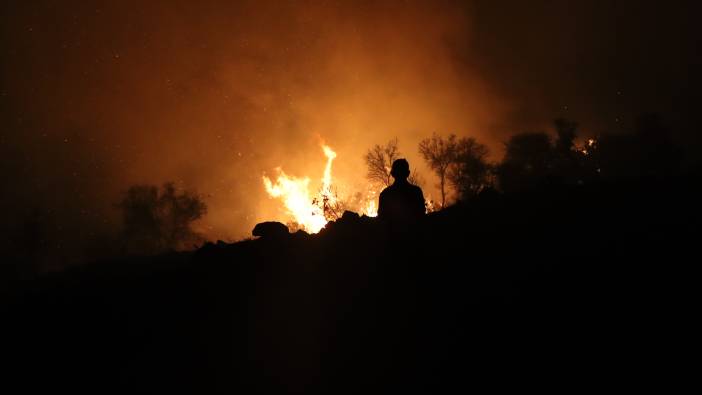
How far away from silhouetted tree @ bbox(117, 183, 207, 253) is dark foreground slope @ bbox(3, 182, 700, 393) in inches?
2727

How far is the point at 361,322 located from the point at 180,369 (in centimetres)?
330

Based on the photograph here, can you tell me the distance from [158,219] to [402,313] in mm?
78905

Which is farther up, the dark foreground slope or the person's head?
the person's head

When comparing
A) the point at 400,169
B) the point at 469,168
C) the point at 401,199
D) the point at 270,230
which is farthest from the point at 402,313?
the point at 469,168

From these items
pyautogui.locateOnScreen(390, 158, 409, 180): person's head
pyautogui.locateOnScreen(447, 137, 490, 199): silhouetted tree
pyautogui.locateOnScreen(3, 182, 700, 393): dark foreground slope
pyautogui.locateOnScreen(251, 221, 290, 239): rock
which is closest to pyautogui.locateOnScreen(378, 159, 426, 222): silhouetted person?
pyautogui.locateOnScreen(390, 158, 409, 180): person's head

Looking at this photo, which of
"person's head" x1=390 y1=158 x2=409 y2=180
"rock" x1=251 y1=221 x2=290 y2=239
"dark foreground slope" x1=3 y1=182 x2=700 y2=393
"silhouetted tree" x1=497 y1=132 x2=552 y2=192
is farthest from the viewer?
"silhouetted tree" x1=497 y1=132 x2=552 y2=192

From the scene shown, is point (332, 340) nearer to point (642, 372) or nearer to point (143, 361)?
point (143, 361)

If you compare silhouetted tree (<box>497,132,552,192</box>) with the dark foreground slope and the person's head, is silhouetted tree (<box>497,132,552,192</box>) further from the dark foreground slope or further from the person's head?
the person's head

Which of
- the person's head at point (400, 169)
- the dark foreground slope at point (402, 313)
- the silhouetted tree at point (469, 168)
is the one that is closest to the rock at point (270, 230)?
the dark foreground slope at point (402, 313)

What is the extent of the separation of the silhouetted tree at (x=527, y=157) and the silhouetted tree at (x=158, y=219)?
59.3 m

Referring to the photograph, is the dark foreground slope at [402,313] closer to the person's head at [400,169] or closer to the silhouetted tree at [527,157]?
the person's head at [400,169]

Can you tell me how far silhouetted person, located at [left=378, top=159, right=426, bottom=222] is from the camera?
864cm

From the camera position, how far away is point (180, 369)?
6.77 meters

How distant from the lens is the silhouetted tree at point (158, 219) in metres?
74.0
